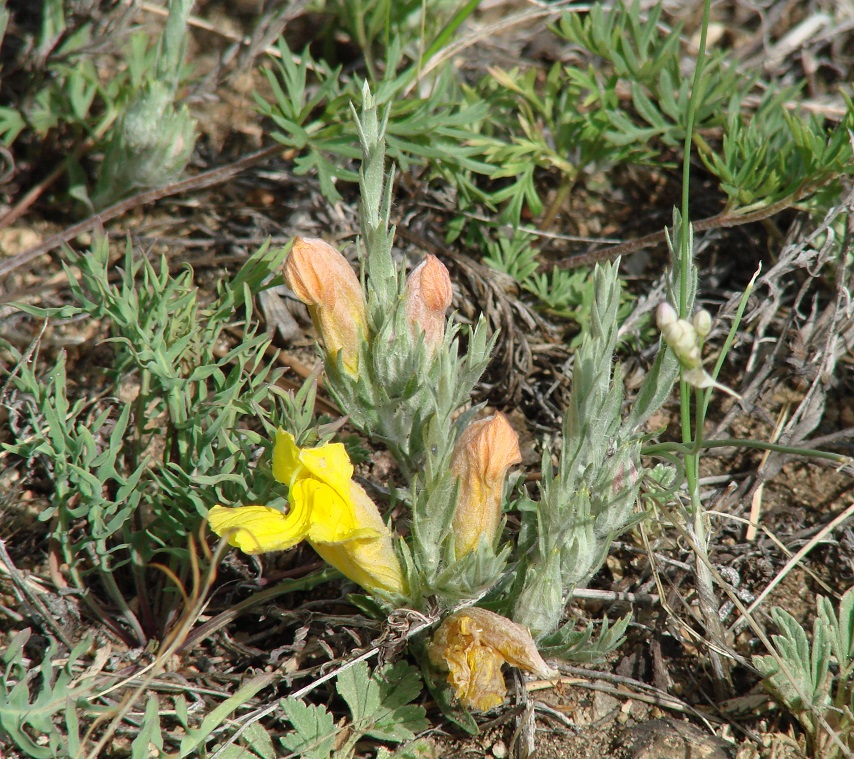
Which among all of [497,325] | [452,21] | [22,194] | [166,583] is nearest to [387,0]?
[452,21]

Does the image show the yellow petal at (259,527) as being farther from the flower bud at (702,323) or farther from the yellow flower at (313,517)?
the flower bud at (702,323)

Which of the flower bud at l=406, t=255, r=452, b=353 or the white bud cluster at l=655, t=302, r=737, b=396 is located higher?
the white bud cluster at l=655, t=302, r=737, b=396

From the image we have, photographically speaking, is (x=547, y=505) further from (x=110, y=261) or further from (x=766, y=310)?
(x=110, y=261)

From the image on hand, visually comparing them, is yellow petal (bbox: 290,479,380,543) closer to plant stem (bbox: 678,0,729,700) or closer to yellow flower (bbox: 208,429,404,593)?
yellow flower (bbox: 208,429,404,593)

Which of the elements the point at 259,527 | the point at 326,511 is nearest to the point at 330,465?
the point at 326,511

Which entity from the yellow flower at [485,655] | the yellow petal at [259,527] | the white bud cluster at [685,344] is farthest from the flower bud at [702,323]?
the yellow petal at [259,527]

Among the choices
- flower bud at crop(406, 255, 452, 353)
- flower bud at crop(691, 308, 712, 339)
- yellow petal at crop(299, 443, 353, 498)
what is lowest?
yellow petal at crop(299, 443, 353, 498)

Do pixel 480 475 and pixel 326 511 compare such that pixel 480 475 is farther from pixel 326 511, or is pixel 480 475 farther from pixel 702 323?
pixel 702 323

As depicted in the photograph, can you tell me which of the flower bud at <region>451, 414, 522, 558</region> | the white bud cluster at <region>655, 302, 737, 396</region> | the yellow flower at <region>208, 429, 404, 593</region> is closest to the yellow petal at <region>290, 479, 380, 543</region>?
the yellow flower at <region>208, 429, 404, 593</region>
